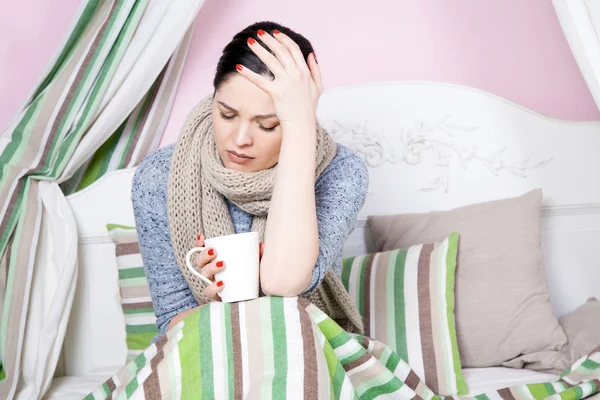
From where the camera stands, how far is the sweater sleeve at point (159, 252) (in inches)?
60.2

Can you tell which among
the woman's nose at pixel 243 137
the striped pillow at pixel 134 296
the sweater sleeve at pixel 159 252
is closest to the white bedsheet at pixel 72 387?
the striped pillow at pixel 134 296

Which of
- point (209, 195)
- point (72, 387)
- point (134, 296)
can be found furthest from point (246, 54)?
point (72, 387)

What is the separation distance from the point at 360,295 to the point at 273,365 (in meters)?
0.77

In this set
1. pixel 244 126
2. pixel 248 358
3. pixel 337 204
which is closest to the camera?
pixel 248 358

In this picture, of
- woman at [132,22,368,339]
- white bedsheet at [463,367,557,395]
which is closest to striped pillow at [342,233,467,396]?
white bedsheet at [463,367,557,395]

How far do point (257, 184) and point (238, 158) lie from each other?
0.06 metres

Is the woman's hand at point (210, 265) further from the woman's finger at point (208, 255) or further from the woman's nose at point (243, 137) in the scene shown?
the woman's nose at point (243, 137)

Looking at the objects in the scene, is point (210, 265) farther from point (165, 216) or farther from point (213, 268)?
point (165, 216)

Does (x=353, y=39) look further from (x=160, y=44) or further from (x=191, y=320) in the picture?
(x=191, y=320)

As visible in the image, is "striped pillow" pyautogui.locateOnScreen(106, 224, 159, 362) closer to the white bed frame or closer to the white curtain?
the white bed frame

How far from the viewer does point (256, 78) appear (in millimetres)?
1292

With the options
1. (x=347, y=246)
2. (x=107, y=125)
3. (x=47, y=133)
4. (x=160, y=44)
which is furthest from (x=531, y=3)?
(x=47, y=133)

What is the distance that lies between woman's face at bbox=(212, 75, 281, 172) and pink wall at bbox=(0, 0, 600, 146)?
30.8 inches

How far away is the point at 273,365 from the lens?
1.10m
